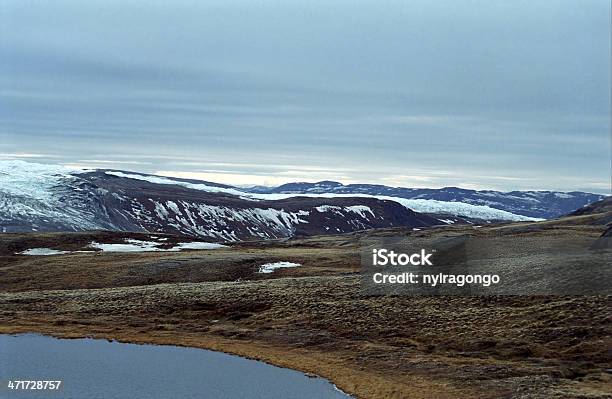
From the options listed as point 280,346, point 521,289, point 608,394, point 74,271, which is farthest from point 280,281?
point 608,394

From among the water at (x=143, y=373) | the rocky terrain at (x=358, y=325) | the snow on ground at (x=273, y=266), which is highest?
the snow on ground at (x=273, y=266)

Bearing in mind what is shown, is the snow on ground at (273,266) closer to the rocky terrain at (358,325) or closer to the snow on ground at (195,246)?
the rocky terrain at (358,325)

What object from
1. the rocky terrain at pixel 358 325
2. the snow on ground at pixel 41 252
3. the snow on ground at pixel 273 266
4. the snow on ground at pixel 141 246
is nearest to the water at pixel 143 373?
the rocky terrain at pixel 358 325

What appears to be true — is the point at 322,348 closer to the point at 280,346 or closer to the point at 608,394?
the point at 280,346

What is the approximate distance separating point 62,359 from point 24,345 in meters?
5.77

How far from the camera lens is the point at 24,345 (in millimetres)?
41344

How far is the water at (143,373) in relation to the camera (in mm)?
30672

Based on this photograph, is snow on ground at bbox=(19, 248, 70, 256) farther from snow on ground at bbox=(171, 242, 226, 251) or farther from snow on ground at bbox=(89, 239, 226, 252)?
snow on ground at bbox=(171, 242, 226, 251)

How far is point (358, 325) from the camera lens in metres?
44.9

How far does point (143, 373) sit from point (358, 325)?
54.9 ft

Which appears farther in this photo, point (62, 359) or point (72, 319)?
point (72, 319)

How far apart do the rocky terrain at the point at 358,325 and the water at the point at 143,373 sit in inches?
81.9

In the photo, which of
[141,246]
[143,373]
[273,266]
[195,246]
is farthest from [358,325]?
[141,246]

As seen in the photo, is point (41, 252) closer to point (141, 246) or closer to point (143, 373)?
point (141, 246)
